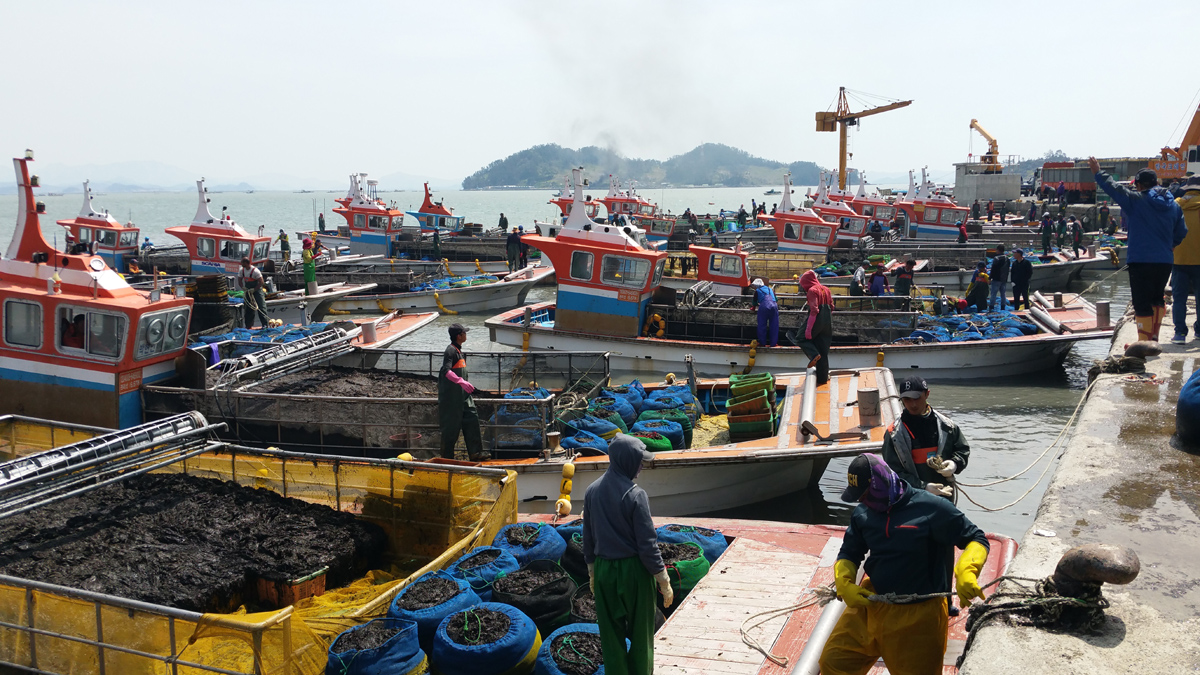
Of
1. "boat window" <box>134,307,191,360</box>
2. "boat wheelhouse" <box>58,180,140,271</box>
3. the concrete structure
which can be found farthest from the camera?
the concrete structure

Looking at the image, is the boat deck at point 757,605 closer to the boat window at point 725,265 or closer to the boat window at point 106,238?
the boat window at point 725,265

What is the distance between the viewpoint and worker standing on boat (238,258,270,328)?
19.1 meters

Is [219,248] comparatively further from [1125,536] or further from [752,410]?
[1125,536]

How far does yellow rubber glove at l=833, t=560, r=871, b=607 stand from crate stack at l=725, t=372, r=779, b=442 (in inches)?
271

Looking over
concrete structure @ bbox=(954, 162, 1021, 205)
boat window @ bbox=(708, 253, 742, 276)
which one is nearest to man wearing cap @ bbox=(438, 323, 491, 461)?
boat window @ bbox=(708, 253, 742, 276)

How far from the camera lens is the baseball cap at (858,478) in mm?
4430

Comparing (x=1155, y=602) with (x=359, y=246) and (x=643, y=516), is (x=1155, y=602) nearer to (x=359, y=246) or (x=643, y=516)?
(x=643, y=516)

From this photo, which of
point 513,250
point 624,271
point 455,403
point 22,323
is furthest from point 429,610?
point 513,250

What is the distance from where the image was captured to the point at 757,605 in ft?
21.0

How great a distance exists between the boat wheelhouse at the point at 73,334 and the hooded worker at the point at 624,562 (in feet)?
26.1

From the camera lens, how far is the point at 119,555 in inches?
289

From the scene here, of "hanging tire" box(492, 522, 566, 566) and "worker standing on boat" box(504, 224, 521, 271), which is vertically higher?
"worker standing on boat" box(504, 224, 521, 271)

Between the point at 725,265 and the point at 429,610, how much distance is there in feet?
54.1

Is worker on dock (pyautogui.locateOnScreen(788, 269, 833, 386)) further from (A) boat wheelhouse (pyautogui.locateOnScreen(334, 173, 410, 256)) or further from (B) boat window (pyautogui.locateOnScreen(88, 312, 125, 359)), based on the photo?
(A) boat wheelhouse (pyautogui.locateOnScreen(334, 173, 410, 256))
